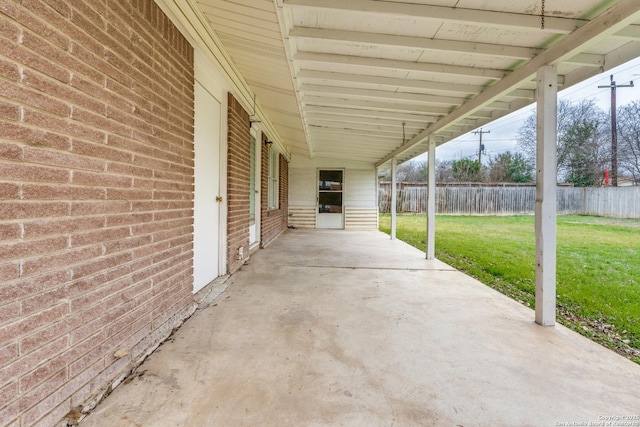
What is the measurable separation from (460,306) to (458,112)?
278cm

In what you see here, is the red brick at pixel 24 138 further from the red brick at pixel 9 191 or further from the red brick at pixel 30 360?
the red brick at pixel 30 360

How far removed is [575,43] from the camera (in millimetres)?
2314

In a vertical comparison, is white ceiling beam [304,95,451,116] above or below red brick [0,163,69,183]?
above

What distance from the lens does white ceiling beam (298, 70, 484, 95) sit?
144 inches

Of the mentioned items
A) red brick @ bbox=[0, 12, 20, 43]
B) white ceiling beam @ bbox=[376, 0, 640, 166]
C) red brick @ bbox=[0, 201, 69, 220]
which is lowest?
red brick @ bbox=[0, 201, 69, 220]

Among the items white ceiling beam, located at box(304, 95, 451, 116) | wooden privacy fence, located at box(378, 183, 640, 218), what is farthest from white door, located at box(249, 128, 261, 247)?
wooden privacy fence, located at box(378, 183, 640, 218)

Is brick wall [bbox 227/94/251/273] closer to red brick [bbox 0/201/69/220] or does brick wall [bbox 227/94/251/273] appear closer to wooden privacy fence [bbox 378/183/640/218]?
red brick [bbox 0/201/69/220]

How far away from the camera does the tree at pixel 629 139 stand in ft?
49.0

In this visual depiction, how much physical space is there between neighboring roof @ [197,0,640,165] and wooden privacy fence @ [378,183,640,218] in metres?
11.7

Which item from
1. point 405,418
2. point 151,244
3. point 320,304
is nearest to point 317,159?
point 320,304

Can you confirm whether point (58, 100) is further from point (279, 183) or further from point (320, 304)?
point (279, 183)

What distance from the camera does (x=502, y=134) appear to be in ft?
99.1

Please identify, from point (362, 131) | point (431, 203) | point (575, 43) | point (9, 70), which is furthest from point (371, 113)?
point (9, 70)

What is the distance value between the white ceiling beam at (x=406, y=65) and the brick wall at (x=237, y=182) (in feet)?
4.37
